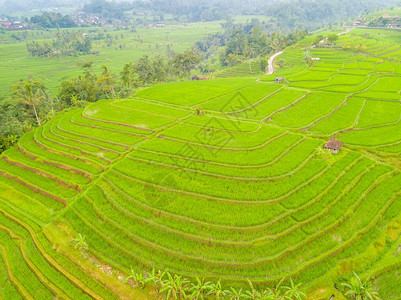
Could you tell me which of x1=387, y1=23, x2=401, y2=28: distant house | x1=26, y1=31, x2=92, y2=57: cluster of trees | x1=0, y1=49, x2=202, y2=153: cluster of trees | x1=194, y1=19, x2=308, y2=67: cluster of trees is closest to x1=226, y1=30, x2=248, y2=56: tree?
x1=194, y1=19, x2=308, y2=67: cluster of trees

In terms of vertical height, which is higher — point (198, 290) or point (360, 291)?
point (198, 290)

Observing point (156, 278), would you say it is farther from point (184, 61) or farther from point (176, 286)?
point (184, 61)

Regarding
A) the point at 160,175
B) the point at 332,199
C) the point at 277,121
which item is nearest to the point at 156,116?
the point at 160,175

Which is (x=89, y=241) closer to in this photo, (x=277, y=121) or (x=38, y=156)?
(x=38, y=156)

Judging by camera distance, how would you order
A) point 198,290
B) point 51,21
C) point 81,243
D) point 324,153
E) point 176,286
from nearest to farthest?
1. point 176,286
2. point 198,290
3. point 81,243
4. point 324,153
5. point 51,21

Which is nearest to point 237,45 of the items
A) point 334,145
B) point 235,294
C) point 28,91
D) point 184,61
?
point 184,61

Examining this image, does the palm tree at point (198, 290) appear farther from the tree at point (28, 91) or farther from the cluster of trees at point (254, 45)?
the cluster of trees at point (254, 45)

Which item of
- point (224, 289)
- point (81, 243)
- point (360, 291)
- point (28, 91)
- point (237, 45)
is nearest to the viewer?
point (360, 291)
